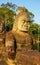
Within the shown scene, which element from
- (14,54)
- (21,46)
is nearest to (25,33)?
(21,46)

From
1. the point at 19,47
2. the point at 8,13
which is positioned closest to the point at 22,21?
the point at 19,47

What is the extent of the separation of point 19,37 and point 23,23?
31 centimetres

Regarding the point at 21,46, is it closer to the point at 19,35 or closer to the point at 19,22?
the point at 19,35

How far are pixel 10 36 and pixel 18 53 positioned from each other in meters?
0.46

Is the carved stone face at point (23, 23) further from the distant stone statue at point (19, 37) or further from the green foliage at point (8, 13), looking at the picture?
the green foliage at point (8, 13)

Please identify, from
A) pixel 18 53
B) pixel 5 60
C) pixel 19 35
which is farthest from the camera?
pixel 19 35

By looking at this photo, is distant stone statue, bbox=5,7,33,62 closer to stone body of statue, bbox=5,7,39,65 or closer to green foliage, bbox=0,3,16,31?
stone body of statue, bbox=5,7,39,65

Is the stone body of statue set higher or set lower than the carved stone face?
lower

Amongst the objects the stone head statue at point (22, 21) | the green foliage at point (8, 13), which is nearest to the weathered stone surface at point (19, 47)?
the stone head statue at point (22, 21)

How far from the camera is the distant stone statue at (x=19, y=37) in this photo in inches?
157

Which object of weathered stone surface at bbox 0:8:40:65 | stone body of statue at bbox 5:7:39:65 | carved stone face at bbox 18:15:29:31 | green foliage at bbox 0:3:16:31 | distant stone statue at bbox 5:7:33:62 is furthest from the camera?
green foliage at bbox 0:3:16:31

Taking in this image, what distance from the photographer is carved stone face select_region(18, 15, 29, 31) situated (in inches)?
172

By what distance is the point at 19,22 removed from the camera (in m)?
4.41

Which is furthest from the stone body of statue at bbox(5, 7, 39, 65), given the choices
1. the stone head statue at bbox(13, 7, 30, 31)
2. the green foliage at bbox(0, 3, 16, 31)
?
the green foliage at bbox(0, 3, 16, 31)
